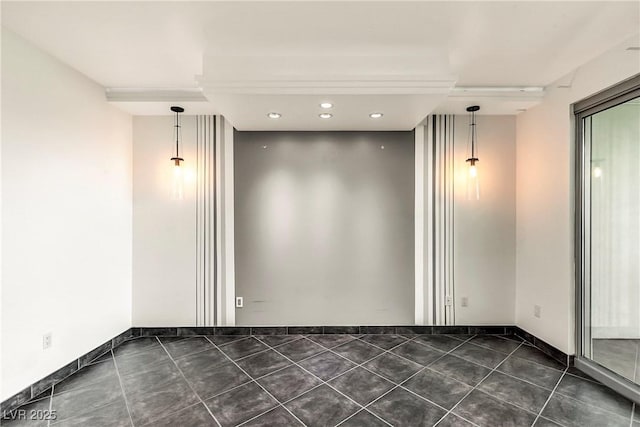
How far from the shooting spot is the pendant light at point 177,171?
3.16m

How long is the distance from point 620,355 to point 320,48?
11.0ft

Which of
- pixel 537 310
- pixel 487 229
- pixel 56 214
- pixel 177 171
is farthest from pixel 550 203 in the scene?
pixel 56 214

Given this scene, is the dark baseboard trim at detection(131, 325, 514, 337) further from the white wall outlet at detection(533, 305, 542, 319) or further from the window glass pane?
the window glass pane

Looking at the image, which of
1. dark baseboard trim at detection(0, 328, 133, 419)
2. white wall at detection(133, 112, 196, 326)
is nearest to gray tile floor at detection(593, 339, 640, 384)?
white wall at detection(133, 112, 196, 326)

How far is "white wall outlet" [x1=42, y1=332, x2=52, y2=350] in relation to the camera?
7.44ft

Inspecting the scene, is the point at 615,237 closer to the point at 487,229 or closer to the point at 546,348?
the point at 487,229

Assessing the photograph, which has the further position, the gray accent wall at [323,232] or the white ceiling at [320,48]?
the gray accent wall at [323,232]

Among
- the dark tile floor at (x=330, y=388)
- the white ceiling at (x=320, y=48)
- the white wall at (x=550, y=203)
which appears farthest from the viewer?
the white wall at (x=550, y=203)

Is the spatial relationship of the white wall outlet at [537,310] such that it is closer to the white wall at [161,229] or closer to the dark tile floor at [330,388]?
the dark tile floor at [330,388]

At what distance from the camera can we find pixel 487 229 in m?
3.40

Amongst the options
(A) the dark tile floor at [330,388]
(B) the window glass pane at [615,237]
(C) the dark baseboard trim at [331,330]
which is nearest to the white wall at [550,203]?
(B) the window glass pane at [615,237]

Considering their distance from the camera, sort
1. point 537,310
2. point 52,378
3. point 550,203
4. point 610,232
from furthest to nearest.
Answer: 1. point 537,310
2. point 550,203
3. point 610,232
4. point 52,378

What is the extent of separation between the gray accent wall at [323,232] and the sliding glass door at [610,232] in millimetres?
1510

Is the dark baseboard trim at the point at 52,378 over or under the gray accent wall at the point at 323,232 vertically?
under
